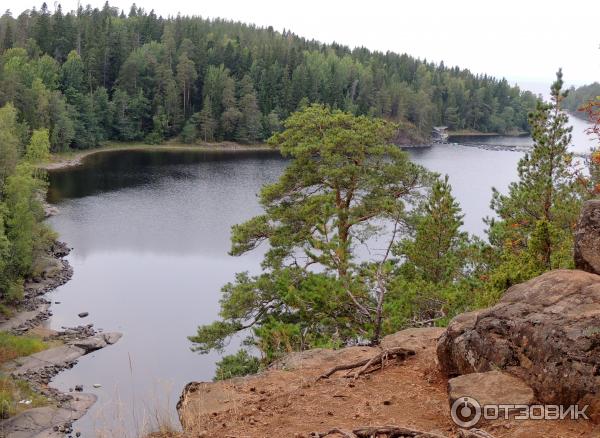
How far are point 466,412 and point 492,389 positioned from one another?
39cm

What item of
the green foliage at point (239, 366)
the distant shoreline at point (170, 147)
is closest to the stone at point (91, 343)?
the green foliage at point (239, 366)

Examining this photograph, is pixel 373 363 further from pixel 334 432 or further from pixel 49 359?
pixel 49 359

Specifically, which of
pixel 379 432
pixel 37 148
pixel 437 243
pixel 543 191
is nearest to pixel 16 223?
pixel 37 148

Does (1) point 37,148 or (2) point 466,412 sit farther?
(1) point 37,148

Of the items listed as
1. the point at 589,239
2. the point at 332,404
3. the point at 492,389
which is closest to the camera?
the point at 492,389

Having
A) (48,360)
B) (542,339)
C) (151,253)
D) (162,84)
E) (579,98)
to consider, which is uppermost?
(579,98)

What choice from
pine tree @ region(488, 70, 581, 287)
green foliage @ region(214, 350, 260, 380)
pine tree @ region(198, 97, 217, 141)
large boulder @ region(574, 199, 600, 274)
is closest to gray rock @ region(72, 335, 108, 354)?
green foliage @ region(214, 350, 260, 380)

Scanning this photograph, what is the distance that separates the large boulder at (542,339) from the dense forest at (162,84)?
187ft

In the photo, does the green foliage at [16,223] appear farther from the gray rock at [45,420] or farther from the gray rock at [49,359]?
the gray rock at [45,420]

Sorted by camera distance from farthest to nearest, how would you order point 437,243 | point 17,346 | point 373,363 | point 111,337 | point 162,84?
1. point 162,84
2. point 111,337
3. point 17,346
4. point 437,243
5. point 373,363

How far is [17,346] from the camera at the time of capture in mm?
23984

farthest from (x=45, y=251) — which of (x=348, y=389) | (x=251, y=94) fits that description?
(x=251, y=94)

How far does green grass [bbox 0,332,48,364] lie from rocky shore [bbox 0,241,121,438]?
0.93ft

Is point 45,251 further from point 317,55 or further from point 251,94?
point 317,55
